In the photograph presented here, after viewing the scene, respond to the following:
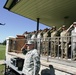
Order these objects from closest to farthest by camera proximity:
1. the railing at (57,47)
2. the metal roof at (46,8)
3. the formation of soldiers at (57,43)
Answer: the railing at (57,47) → the formation of soldiers at (57,43) → the metal roof at (46,8)

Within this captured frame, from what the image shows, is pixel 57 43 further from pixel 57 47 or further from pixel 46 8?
pixel 46 8

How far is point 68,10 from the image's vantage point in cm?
1149

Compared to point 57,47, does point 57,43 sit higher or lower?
higher

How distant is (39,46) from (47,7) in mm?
4895

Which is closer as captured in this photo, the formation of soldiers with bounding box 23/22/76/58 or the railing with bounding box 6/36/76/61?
the railing with bounding box 6/36/76/61

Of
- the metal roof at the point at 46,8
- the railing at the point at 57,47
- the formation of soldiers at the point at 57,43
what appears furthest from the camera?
the metal roof at the point at 46,8

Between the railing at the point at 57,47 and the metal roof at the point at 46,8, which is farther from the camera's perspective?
the metal roof at the point at 46,8

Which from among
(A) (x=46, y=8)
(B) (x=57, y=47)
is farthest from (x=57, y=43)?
(A) (x=46, y=8)

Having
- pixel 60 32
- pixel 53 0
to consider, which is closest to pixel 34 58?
pixel 60 32

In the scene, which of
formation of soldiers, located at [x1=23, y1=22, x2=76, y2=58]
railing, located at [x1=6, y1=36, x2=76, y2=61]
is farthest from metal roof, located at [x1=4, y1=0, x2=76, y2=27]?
railing, located at [x1=6, y1=36, x2=76, y2=61]

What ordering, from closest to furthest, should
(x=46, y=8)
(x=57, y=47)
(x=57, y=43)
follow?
(x=57, y=43) → (x=57, y=47) → (x=46, y=8)

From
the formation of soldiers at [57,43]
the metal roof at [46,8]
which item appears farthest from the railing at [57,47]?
the metal roof at [46,8]

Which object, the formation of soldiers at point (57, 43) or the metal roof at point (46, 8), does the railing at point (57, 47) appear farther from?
the metal roof at point (46, 8)

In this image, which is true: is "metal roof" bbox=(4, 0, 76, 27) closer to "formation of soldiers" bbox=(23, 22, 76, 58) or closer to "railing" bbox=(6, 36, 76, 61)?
"formation of soldiers" bbox=(23, 22, 76, 58)
